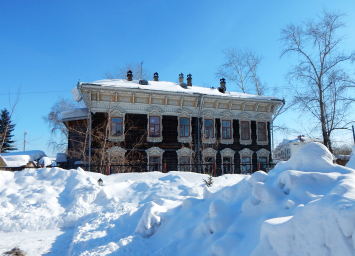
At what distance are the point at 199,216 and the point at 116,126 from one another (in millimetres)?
12872

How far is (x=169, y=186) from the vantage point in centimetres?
882

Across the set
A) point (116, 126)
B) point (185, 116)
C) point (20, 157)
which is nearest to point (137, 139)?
point (116, 126)

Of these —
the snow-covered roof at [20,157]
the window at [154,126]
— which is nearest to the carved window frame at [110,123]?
the window at [154,126]

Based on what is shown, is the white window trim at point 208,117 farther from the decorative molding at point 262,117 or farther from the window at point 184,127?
the decorative molding at point 262,117

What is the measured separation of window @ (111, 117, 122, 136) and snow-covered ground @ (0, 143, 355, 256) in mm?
7509

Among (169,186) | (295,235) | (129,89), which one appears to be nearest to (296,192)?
(295,235)

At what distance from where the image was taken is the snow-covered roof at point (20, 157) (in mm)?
16217

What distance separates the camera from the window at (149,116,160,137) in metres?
17.2

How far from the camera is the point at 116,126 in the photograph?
16.5m

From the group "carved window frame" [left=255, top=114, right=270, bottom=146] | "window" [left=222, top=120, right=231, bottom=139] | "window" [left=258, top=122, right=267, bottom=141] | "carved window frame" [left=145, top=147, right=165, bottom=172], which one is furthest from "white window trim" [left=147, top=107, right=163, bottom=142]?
"window" [left=258, top=122, right=267, bottom=141]

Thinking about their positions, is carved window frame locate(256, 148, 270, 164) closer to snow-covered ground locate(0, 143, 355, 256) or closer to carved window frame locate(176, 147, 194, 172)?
carved window frame locate(176, 147, 194, 172)

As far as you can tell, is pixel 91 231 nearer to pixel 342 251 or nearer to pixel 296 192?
pixel 296 192

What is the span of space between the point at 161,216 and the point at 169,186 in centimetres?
369

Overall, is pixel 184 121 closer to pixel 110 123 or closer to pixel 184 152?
pixel 184 152
